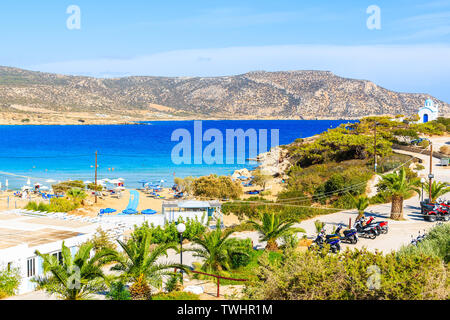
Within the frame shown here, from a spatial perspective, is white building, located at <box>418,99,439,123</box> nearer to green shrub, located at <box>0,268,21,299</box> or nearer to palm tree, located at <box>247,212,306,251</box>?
palm tree, located at <box>247,212,306,251</box>

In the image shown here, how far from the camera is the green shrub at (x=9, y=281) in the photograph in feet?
41.4

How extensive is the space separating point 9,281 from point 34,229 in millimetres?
4568

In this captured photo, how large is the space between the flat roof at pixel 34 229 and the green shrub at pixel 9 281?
1328mm

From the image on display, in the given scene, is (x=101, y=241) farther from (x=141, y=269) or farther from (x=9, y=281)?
(x=141, y=269)

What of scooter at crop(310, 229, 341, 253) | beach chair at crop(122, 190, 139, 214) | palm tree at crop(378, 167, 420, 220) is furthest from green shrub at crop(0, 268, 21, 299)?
palm tree at crop(378, 167, 420, 220)

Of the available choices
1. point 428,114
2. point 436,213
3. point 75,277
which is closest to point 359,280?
point 75,277

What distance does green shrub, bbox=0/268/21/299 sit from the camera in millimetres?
12606

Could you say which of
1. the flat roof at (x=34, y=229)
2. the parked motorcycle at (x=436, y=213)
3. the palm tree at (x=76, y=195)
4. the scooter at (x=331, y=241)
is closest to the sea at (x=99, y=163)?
the palm tree at (x=76, y=195)

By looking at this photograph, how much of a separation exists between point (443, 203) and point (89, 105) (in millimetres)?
174461

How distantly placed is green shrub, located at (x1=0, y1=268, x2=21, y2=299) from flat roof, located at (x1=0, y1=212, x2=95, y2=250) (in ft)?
4.36

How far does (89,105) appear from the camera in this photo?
180875mm

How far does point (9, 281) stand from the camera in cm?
1295

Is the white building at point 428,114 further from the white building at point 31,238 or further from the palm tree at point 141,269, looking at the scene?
the palm tree at point 141,269
